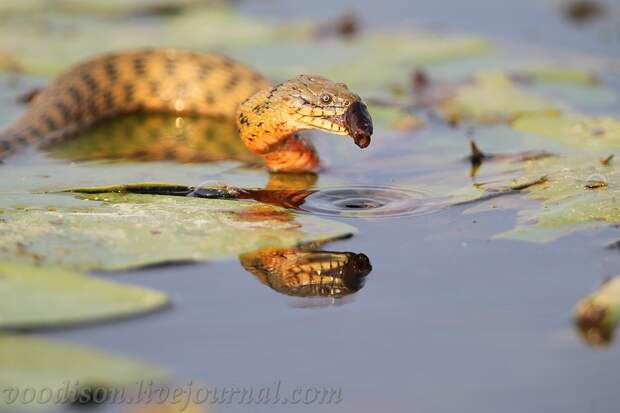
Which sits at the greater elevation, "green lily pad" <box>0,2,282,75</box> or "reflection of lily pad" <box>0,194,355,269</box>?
"green lily pad" <box>0,2,282,75</box>

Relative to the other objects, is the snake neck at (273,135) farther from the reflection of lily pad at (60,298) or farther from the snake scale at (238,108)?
the reflection of lily pad at (60,298)

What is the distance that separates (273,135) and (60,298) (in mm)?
2132

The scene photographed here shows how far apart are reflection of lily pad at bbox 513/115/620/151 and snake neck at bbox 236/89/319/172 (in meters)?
1.33

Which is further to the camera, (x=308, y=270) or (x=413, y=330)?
(x=308, y=270)

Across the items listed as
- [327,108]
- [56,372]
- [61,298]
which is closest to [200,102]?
[327,108]

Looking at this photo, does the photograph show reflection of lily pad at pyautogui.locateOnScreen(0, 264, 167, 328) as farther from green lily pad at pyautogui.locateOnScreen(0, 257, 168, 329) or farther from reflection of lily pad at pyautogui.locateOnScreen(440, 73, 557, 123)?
reflection of lily pad at pyautogui.locateOnScreen(440, 73, 557, 123)

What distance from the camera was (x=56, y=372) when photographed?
278cm

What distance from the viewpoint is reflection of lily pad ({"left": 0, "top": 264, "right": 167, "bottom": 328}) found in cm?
314

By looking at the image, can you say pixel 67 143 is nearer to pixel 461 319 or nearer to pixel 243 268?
pixel 243 268

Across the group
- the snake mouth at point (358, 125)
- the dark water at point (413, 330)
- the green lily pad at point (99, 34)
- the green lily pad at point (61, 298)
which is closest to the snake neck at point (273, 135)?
the snake mouth at point (358, 125)

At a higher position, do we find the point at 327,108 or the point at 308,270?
the point at 327,108

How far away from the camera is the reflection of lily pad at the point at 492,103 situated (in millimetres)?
6375

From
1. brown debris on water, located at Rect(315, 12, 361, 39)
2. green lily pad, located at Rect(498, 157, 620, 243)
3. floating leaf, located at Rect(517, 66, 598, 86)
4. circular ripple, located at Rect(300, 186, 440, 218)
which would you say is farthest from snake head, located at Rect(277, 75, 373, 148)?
brown debris on water, located at Rect(315, 12, 361, 39)

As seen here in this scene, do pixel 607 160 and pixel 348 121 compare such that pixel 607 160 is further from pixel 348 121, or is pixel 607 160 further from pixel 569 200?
pixel 348 121
